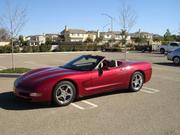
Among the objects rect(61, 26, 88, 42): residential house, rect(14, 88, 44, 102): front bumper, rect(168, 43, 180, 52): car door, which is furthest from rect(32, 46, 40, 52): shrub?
rect(61, 26, 88, 42): residential house

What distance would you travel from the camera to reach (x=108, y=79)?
805 cm

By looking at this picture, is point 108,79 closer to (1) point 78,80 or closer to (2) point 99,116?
(1) point 78,80

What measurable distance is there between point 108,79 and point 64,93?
1.46 metres

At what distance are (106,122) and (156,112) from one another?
1.41 metres

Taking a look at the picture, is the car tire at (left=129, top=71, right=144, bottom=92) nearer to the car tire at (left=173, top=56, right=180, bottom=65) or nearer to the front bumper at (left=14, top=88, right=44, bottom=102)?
the front bumper at (left=14, top=88, right=44, bottom=102)

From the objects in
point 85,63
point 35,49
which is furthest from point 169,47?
point 85,63

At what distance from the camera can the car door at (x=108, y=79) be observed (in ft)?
25.5

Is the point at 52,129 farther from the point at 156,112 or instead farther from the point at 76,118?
the point at 156,112

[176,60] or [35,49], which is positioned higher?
[35,49]

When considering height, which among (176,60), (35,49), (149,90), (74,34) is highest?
(74,34)

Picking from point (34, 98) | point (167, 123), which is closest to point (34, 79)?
point (34, 98)

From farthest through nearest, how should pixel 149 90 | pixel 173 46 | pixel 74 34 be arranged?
pixel 74 34
pixel 173 46
pixel 149 90

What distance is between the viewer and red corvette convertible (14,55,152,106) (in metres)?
6.94

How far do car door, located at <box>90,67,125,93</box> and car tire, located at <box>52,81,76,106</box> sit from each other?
627mm
